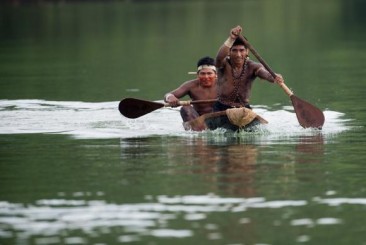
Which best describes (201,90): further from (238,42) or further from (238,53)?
(238,42)

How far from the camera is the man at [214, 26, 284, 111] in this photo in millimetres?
20500

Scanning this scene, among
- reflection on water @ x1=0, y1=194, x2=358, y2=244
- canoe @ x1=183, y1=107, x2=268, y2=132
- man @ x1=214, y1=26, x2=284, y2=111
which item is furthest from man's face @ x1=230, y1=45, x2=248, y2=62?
reflection on water @ x1=0, y1=194, x2=358, y2=244

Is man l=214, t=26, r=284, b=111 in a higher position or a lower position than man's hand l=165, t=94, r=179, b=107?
higher

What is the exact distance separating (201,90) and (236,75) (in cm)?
134

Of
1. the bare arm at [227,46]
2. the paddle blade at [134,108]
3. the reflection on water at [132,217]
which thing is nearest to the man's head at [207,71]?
the paddle blade at [134,108]

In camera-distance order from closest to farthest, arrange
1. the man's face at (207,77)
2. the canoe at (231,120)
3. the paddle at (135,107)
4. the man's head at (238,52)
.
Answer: the canoe at (231,120)
the man's head at (238,52)
the man's face at (207,77)
the paddle at (135,107)

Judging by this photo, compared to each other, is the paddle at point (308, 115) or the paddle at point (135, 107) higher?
the paddle at point (135, 107)

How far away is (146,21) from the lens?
69.5 metres

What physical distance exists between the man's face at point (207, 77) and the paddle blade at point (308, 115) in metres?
1.63

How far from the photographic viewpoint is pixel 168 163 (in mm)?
17312

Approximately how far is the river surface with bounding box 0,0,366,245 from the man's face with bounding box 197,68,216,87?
731mm

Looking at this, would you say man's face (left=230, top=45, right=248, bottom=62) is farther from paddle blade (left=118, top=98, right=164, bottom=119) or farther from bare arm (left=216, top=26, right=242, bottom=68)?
paddle blade (left=118, top=98, right=164, bottom=119)

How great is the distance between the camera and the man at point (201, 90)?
71.1 ft

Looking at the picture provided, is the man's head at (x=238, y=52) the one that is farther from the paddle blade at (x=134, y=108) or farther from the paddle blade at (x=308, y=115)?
the paddle blade at (x=134, y=108)
